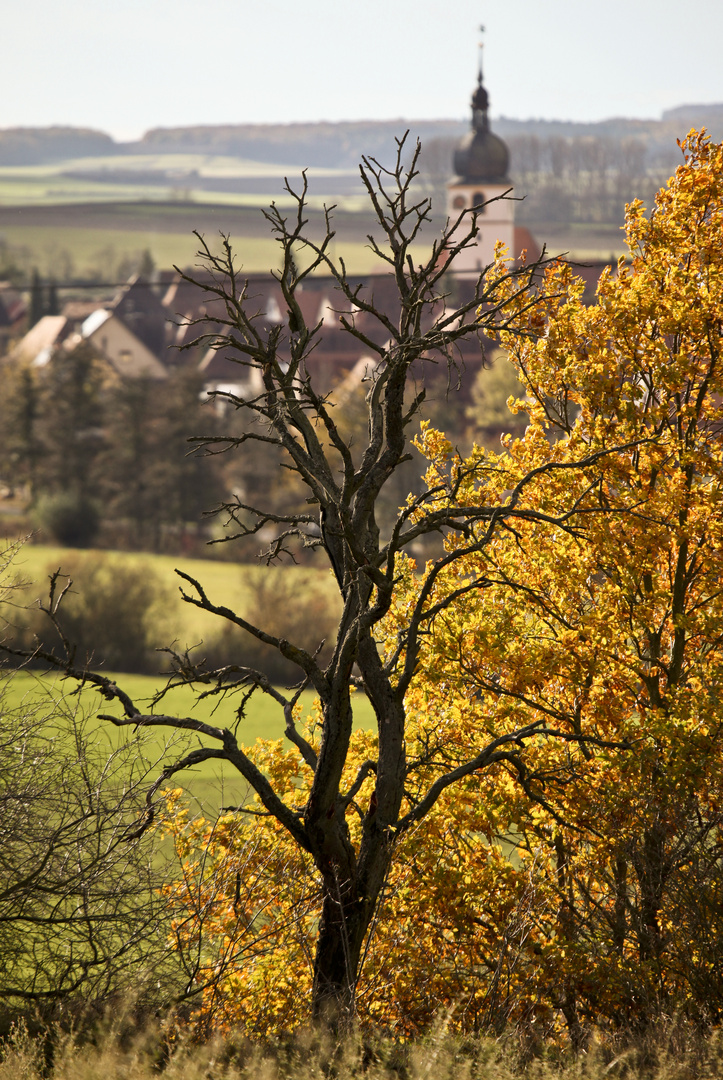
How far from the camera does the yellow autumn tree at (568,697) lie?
8.13 m

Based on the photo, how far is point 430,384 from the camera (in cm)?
7231

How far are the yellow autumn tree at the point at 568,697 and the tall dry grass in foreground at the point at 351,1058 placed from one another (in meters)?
1.51

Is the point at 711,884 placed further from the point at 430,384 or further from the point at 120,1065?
the point at 430,384

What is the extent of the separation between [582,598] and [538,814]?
221cm

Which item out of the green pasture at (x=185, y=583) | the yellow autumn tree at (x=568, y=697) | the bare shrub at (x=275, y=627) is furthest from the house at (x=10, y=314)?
the yellow autumn tree at (x=568, y=697)

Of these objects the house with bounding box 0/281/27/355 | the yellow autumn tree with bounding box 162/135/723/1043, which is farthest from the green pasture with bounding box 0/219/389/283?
the yellow autumn tree with bounding box 162/135/723/1043

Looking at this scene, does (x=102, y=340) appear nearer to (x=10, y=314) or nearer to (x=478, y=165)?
(x=10, y=314)

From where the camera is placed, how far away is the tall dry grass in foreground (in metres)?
5.32

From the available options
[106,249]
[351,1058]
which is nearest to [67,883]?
[351,1058]

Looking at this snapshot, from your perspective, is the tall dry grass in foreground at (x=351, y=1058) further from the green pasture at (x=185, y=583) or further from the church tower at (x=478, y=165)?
the church tower at (x=478, y=165)

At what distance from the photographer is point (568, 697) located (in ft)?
36.6

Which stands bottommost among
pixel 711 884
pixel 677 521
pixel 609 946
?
pixel 609 946

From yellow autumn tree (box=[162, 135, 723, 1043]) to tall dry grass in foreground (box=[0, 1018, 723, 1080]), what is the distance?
59.4 inches

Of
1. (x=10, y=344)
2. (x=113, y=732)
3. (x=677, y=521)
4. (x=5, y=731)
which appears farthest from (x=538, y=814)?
(x=10, y=344)
